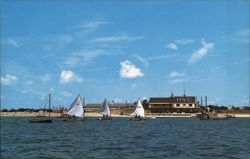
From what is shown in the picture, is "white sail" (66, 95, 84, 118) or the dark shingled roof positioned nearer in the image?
"white sail" (66, 95, 84, 118)

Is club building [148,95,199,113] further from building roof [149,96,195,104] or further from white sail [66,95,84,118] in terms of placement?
white sail [66,95,84,118]

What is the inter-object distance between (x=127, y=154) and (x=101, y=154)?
208cm

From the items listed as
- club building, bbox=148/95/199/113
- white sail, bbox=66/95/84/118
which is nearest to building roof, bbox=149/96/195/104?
club building, bbox=148/95/199/113

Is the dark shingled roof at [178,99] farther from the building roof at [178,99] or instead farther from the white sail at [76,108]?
the white sail at [76,108]

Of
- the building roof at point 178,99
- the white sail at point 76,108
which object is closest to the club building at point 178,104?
the building roof at point 178,99

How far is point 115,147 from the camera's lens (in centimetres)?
4281

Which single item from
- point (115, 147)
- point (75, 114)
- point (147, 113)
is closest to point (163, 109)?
point (147, 113)

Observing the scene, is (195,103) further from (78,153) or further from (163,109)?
(78,153)

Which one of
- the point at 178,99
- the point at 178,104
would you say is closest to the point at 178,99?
the point at 178,99

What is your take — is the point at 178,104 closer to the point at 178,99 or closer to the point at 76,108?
the point at 178,99

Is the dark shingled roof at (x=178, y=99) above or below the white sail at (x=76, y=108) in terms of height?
above

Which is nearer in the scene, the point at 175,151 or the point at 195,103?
the point at 175,151

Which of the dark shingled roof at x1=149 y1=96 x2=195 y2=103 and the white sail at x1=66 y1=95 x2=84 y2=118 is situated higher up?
the dark shingled roof at x1=149 y1=96 x2=195 y2=103

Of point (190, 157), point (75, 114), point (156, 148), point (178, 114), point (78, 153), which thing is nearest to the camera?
point (190, 157)
